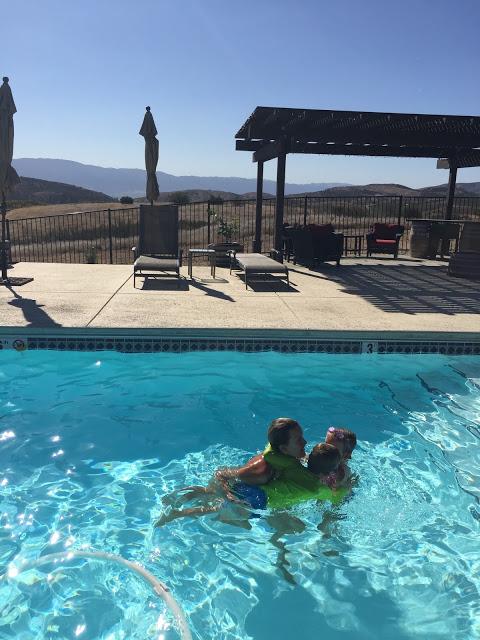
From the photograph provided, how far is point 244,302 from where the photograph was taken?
805 centimetres

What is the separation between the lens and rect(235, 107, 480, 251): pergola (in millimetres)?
10469

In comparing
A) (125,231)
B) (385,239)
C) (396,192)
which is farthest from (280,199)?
(396,192)

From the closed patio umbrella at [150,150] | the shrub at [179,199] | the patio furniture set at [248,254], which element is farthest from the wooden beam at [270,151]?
the shrub at [179,199]

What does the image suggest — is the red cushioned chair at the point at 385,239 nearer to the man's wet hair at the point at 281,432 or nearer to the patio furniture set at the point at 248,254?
the patio furniture set at the point at 248,254

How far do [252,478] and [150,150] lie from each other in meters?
8.78

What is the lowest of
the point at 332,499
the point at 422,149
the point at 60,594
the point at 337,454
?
the point at 60,594

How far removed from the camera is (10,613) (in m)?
3.03

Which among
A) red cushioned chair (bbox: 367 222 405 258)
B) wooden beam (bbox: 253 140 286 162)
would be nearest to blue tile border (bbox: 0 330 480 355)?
wooden beam (bbox: 253 140 286 162)

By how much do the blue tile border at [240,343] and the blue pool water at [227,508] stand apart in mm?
112

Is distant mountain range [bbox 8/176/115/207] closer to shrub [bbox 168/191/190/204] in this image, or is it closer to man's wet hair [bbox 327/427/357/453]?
shrub [bbox 168/191/190/204]

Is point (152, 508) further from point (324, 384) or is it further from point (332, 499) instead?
point (324, 384)

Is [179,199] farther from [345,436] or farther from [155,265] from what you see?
[345,436]

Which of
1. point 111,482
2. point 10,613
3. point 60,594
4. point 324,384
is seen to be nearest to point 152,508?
point 111,482

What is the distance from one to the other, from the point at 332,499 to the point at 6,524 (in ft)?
7.34
